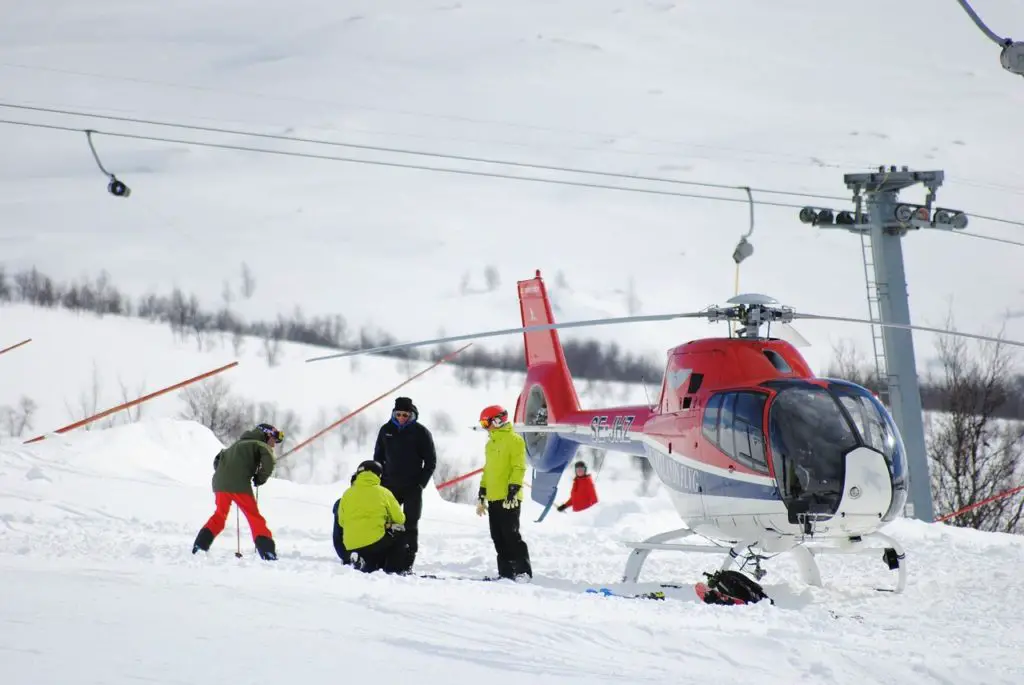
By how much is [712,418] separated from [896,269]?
1401cm

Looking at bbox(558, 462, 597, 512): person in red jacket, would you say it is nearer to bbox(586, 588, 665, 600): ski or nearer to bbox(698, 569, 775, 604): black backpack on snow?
bbox(586, 588, 665, 600): ski

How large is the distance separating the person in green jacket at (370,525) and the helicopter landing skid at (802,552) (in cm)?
268

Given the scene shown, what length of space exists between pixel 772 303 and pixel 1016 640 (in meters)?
4.66

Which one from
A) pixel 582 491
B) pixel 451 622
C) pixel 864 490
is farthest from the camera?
pixel 582 491

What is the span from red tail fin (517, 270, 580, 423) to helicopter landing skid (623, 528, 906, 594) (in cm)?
469

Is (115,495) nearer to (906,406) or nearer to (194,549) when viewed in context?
(194,549)

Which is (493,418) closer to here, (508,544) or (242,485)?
(508,544)

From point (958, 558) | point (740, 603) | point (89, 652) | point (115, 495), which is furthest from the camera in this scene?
point (115, 495)

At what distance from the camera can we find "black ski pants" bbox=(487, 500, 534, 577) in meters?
11.9

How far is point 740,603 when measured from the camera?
35.4ft

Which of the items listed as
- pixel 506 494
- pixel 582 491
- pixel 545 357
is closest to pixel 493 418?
pixel 506 494

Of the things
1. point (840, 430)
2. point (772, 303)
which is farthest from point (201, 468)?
point (840, 430)

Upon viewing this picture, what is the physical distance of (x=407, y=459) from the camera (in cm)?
1252

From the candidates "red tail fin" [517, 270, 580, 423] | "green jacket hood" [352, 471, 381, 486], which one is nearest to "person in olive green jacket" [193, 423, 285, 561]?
"green jacket hood" [352, 471, 381, 486]
